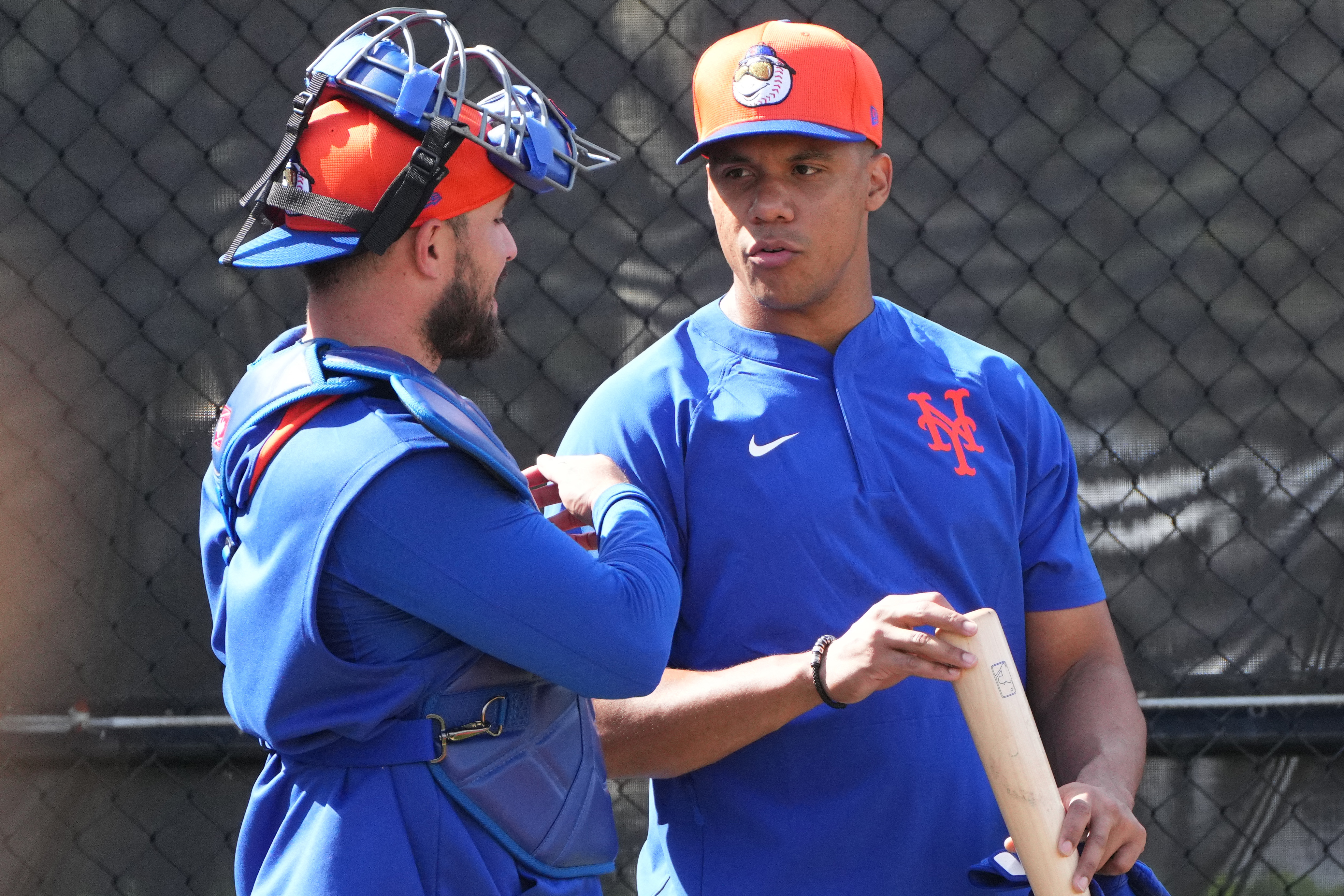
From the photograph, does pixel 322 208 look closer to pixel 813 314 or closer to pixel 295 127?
pixel 295 127

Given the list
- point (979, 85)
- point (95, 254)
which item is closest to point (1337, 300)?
point (979, 85)

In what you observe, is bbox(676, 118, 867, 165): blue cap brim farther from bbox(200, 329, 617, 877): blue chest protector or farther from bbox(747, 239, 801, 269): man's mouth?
bbox(200, 329, 617, 877): blue chest protector

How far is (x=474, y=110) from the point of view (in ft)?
4.89

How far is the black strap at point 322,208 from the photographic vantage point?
1369mm

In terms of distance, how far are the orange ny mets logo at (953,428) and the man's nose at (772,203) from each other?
1.08 ft

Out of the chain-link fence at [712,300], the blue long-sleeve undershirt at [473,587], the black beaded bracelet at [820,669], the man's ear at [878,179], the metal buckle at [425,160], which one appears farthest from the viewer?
the chain-link fence at [712,300]

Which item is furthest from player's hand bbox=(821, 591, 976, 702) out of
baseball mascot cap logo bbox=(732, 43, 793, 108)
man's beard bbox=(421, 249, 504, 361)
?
baseball mascot cap logo bbox=(732, 43, 793, 108)

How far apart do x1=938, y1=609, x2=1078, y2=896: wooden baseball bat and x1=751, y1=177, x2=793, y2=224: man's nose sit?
0.70 m

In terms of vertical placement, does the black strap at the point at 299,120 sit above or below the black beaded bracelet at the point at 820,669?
above

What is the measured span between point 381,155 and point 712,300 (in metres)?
1.56

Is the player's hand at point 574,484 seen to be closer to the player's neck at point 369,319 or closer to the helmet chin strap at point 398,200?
the player's neck at point 369,319

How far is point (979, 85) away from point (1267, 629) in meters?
1.42

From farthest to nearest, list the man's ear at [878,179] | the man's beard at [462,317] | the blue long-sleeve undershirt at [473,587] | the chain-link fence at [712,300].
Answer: the chain-link fence at [712,300]
the man's ear at [878,179]
the man's beard at [462,317]
the blue long-sleeve undershirt at [473,587]

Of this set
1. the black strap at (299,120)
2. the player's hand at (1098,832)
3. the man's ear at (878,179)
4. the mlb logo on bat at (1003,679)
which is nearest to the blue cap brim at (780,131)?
the man's ear at (878,179)
